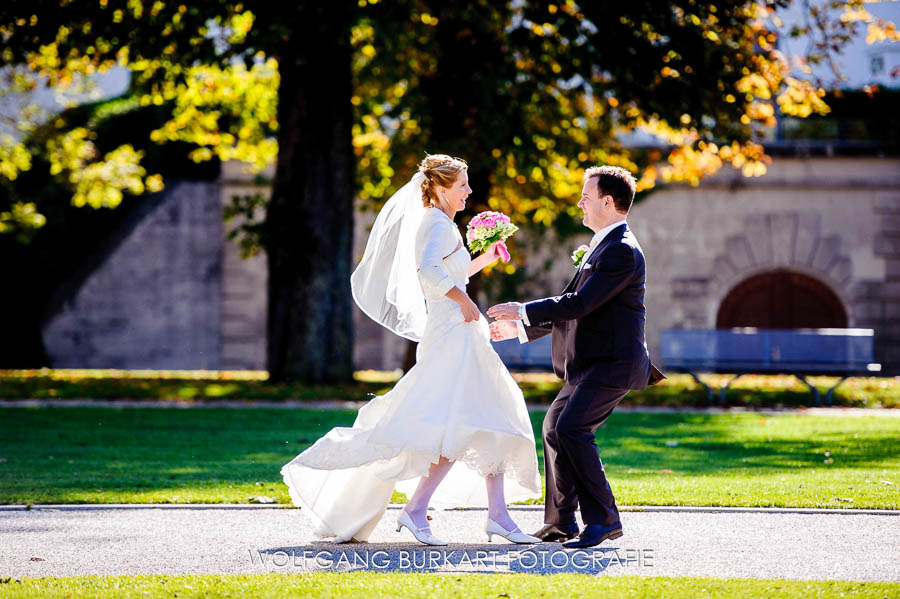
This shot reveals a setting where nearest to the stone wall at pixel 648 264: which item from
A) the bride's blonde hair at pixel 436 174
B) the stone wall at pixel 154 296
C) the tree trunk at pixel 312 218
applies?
the stone wall at pixel 154 296

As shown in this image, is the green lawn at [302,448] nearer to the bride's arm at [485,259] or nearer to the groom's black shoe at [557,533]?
the groom's black shoe at [557,533]

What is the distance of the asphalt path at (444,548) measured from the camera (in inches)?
222

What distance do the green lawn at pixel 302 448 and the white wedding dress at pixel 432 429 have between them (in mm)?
1522

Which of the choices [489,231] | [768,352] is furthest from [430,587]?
[768,352]

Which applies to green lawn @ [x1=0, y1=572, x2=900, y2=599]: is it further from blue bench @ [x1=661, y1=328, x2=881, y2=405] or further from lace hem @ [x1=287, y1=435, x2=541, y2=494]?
blue bench @ [x1=661, y1=328, x2=881, y2=405]

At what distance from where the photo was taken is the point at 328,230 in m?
17.5

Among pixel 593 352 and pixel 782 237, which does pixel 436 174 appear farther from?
pixel 782 237

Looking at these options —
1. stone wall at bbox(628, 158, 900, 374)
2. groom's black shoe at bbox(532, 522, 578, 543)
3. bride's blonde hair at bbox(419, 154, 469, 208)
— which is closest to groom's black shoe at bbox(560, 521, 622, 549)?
groom's black shoe at bbox(532, 522, 578, 543)

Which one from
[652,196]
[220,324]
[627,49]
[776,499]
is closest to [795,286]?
→ [652,196]

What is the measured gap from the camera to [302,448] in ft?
35.7

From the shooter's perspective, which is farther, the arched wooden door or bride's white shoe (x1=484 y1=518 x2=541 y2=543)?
the arched wooden door

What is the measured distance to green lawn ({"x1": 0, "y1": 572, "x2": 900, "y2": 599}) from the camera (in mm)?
4914

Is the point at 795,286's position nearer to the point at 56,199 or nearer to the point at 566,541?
the point at 56,199

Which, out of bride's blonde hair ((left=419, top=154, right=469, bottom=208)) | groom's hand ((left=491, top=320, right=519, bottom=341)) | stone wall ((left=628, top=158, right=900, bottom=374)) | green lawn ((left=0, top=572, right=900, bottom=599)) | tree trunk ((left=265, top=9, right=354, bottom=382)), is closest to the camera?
green lawn ((left=0, top=572, right=900, bottom=599))
